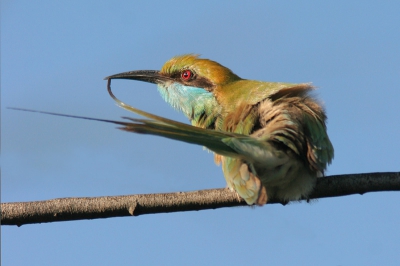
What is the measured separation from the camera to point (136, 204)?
102 inches

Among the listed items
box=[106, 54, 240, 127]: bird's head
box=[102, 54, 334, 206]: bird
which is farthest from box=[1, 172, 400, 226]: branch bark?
box=[106, 54, 240, 127]: bird's head

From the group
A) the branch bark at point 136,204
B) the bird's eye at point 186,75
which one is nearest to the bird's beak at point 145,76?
the bird's eye at point 186,75

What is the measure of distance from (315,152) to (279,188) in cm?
31

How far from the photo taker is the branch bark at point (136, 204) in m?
2.53

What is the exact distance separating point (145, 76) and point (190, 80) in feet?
1.55

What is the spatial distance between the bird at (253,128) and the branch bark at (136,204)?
175 mm

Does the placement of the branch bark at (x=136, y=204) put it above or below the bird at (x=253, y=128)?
below

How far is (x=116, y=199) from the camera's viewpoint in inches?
103

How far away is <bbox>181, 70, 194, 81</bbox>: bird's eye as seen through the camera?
167 inches

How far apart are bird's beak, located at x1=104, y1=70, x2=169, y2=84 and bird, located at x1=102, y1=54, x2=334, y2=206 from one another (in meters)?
0.26

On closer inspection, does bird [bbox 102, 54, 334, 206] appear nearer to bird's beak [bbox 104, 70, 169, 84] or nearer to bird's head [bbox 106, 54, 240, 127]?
bird's head [bbox 106, 54, 240, 127]

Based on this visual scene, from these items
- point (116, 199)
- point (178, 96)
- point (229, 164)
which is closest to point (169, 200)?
point (116, 199)

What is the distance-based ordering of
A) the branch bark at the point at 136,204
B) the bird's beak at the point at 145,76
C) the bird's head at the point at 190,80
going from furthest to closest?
the bird's beak at the point at 145,76, the bird's head at the point at 190,80, the branch bark at the point at 136,204

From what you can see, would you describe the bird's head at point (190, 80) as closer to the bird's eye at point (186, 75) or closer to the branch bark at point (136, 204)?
the bird's eye at point (186, 75)
